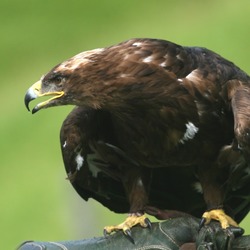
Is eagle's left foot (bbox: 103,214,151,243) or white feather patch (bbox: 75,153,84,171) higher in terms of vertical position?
white feather patch (bbox: 75,153,84,171)

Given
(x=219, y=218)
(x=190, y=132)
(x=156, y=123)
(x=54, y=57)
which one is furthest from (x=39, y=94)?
(x=54, y=57)

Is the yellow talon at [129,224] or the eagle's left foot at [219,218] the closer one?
the eagle's left foot at [219,218]

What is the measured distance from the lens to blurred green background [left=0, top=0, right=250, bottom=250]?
1117 centimetres

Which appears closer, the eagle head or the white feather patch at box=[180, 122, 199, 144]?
the eagle head

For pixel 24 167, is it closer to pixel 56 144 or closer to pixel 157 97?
pixel 56 144

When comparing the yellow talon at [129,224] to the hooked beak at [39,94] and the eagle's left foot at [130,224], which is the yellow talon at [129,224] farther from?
the hooked beak at [39,94]

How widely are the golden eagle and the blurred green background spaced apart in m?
2.93

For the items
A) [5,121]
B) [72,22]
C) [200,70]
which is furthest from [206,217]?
[72,22]

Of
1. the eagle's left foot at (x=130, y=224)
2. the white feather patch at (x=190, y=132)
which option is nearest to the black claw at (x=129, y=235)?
the eagle's left foot at (x=130, y=224)

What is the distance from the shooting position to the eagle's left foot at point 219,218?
6.08m

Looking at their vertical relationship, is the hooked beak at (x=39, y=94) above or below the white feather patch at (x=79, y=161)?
above

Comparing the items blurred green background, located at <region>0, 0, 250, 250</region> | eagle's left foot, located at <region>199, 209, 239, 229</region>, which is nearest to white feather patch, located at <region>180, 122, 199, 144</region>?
eagle's left foot, located at <region>199, 209, 239, 229</region>

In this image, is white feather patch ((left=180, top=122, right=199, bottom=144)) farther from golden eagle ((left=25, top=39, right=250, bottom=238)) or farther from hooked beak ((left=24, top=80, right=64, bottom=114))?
hooked beak ((left=24, top=80, right=64, bottom=114))

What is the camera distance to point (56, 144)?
43.7 ft
